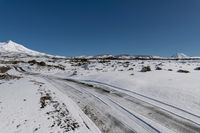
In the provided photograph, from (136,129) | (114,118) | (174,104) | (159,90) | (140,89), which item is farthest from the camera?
(140,89)

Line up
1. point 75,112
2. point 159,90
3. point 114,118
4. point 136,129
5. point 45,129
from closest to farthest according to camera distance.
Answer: point 136,129 → point 45,129 → point 114,118 → point 75,112 → point 159,90

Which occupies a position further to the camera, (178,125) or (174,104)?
(174,104)

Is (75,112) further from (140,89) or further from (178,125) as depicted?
(140,89)

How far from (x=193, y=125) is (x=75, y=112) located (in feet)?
18.0

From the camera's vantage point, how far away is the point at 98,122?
23.7 feet

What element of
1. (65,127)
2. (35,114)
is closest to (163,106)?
(65,127)

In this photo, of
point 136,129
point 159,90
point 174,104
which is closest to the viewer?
point 136,129

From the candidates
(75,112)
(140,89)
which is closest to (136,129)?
(75,112)

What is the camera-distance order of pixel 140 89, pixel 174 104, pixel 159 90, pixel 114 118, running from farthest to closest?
pixel 140 89 → pixel 159 90 → pixel 174 104 → pixel 114 118

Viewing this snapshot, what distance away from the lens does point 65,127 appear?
6.95 meters

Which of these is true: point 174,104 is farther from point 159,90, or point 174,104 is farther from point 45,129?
point 45,129

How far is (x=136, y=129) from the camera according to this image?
21.1 ft

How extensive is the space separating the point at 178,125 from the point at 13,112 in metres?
8.45

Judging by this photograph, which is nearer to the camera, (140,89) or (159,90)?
(159,90)
